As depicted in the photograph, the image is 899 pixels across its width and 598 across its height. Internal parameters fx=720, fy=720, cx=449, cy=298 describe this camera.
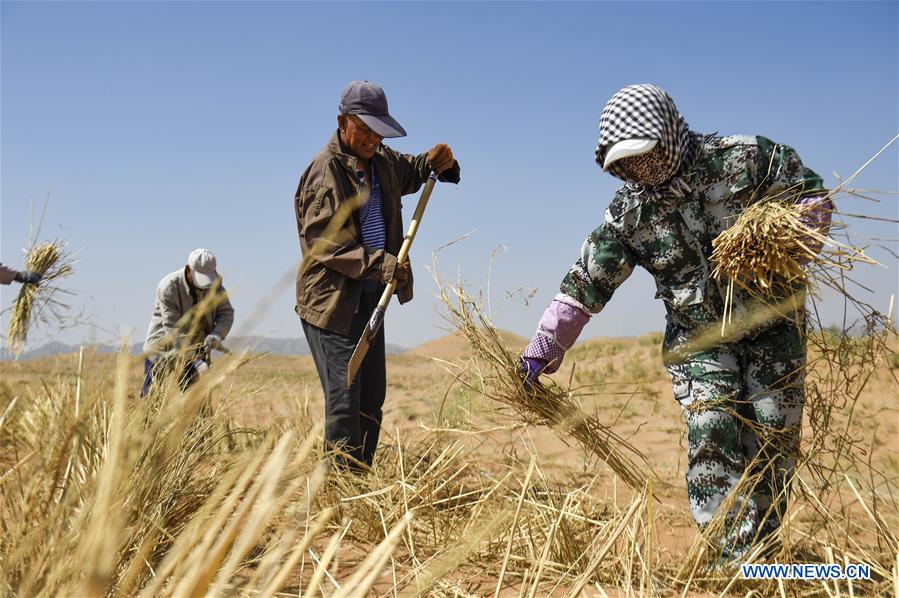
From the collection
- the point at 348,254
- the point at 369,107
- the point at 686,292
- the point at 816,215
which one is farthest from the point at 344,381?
the point at 816,215

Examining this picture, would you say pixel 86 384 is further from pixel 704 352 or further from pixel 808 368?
pixel 808 368

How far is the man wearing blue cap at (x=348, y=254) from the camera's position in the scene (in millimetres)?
2971

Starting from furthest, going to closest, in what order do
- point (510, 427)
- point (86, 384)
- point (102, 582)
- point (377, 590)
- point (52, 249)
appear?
point (52, 249) → point (510, 427) → point (377, 590) → point (86, 384) → point (102, 582)

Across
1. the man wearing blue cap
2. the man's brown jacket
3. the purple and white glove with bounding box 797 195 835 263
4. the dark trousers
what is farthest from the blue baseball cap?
the purple and white glove with bounding box 797 195 835 263

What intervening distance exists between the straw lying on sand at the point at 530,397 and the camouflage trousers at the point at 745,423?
25cm

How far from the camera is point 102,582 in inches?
28.5

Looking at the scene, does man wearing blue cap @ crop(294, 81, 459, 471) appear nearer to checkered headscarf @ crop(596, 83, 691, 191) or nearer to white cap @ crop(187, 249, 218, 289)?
checkered headscarf @ crop(596, 83, 691, 191)

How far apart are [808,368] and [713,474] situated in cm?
46

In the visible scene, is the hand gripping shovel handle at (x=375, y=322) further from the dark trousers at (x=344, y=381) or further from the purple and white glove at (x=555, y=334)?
the purple and white glove at (x=555, y=334)

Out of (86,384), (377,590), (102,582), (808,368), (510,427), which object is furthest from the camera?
(510,427)

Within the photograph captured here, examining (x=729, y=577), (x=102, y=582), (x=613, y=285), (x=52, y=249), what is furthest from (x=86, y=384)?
(x=52, y=249)

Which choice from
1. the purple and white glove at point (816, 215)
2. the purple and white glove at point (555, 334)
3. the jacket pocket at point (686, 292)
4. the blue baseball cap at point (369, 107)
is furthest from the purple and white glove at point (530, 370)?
the blue baseball cap at point (369, 107)

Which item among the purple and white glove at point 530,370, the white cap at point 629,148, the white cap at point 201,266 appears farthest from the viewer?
the white cap at point 201,266

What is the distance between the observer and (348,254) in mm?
2941
